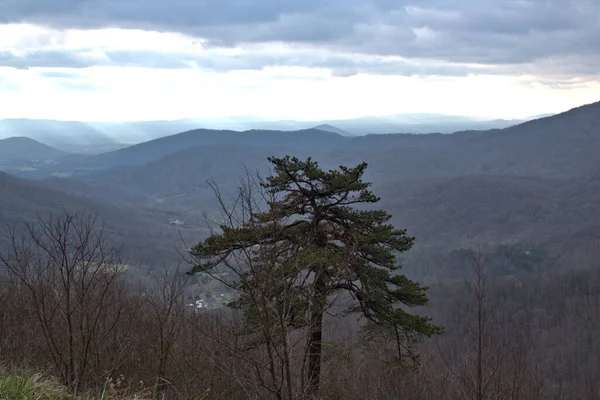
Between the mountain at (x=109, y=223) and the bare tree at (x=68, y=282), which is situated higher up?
the bare tree at (x=68, y=282)

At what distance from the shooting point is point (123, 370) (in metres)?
15.0

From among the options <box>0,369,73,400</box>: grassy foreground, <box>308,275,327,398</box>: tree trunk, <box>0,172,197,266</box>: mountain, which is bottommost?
<box>0,172,197,266</box>: mountain

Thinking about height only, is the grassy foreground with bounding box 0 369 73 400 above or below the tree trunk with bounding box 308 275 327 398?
above

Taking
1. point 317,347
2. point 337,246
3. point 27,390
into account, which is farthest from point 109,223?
point 27,390

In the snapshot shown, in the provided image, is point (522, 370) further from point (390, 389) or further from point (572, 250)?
point (572, 250)

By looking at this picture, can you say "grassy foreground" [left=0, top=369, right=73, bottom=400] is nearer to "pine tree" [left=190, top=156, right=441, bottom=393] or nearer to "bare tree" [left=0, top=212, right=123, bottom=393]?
"bare tree" [left=0, top=212, right=123, bottom=393]

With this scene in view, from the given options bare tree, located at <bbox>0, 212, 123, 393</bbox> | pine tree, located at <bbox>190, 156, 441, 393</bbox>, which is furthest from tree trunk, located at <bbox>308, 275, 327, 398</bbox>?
bare tree, located at <bbox>0, 212, 123, 393</bbox>

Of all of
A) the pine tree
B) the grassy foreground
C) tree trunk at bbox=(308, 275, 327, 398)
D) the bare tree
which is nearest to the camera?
the grassy foreground

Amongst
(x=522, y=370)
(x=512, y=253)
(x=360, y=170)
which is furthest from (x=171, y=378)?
(x=512, y=253)

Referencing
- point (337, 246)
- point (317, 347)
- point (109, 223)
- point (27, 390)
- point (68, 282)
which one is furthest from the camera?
point (109, 223)

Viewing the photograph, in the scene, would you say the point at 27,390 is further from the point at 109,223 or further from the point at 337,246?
the point at 109,223

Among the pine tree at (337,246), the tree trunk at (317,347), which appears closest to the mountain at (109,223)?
the pine tree at (337,246)

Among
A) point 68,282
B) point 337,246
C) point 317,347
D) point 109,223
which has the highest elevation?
point 68,282

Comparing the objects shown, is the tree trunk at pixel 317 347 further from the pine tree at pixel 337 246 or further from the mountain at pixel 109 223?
the mountain at pixel 109 223
